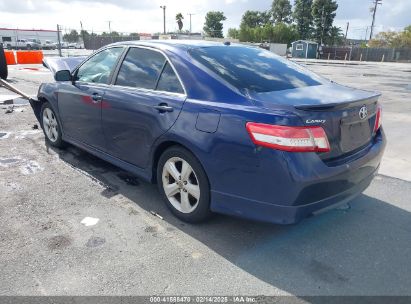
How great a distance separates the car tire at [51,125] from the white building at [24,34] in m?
57.0

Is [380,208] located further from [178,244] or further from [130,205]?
[130,205]

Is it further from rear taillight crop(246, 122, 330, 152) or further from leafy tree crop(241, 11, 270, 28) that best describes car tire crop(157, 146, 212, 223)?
leafy tree crop(241, 11, 270, 28)

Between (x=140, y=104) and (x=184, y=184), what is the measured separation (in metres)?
0.91

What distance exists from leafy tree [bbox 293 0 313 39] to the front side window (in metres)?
81.3

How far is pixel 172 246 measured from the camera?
3037mm

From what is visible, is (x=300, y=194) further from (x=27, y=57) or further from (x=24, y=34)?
(x=24, y=34)

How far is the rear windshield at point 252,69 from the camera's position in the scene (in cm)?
309

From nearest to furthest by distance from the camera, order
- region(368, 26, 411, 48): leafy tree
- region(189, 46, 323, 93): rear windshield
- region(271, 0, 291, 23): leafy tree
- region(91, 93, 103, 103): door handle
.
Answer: region(189, 46, 323, 93): rear windshield
region(91, 93, 103, 103): door handle
region(368, 26, 411, 48): leafy tree
region(271, 0, 291, 23): leafy tree

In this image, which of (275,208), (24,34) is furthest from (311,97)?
(24,34)

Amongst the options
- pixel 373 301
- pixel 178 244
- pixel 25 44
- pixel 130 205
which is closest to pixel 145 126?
pixel 130 205

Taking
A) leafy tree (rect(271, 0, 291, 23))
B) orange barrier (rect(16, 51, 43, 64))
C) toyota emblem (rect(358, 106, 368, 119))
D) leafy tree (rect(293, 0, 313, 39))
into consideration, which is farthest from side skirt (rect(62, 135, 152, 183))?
leafy tree (rect(271, 0, 291, 23))

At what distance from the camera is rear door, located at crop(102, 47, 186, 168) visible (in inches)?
131

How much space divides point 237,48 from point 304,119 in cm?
158

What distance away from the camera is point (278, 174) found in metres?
2.58
